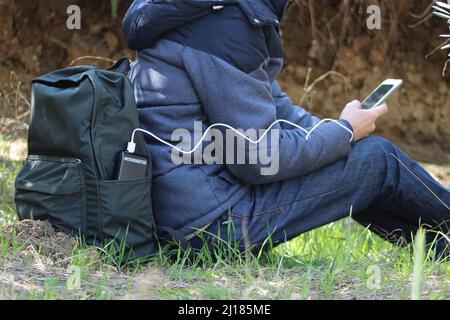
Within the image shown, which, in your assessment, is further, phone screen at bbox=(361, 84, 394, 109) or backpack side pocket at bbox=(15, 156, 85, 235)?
phone screen at bbox=(361, 84, 394, 109)

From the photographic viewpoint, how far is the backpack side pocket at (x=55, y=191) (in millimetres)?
2488

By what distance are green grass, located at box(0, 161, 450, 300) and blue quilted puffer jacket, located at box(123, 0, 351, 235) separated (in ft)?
0.64

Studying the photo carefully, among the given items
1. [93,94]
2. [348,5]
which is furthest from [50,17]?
[93,94]

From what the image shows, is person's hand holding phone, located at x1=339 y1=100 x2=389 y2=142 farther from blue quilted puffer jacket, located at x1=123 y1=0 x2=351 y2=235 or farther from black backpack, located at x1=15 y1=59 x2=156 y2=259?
black backpack, located at x1=15 y1=59 x2=156 y2=259

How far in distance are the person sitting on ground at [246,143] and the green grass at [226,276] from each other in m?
0.12

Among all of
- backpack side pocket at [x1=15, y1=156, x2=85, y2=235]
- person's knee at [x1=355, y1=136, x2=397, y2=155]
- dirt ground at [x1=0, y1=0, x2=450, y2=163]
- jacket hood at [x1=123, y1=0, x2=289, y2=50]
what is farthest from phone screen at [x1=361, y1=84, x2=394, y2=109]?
dirt ground at [x1=0, y1=0, x2=450, y2=163]

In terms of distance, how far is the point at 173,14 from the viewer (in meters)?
2.54

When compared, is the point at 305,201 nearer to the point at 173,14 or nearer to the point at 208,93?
the point at 208,93

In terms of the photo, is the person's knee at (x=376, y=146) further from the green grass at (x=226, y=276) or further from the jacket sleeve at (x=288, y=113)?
the green grass at (x=226, y=276)

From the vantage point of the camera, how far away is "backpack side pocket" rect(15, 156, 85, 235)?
249 centimetres

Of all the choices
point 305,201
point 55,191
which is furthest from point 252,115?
point 55,191

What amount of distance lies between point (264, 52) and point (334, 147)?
388 millimetres

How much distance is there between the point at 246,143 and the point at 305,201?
0.33 meters
